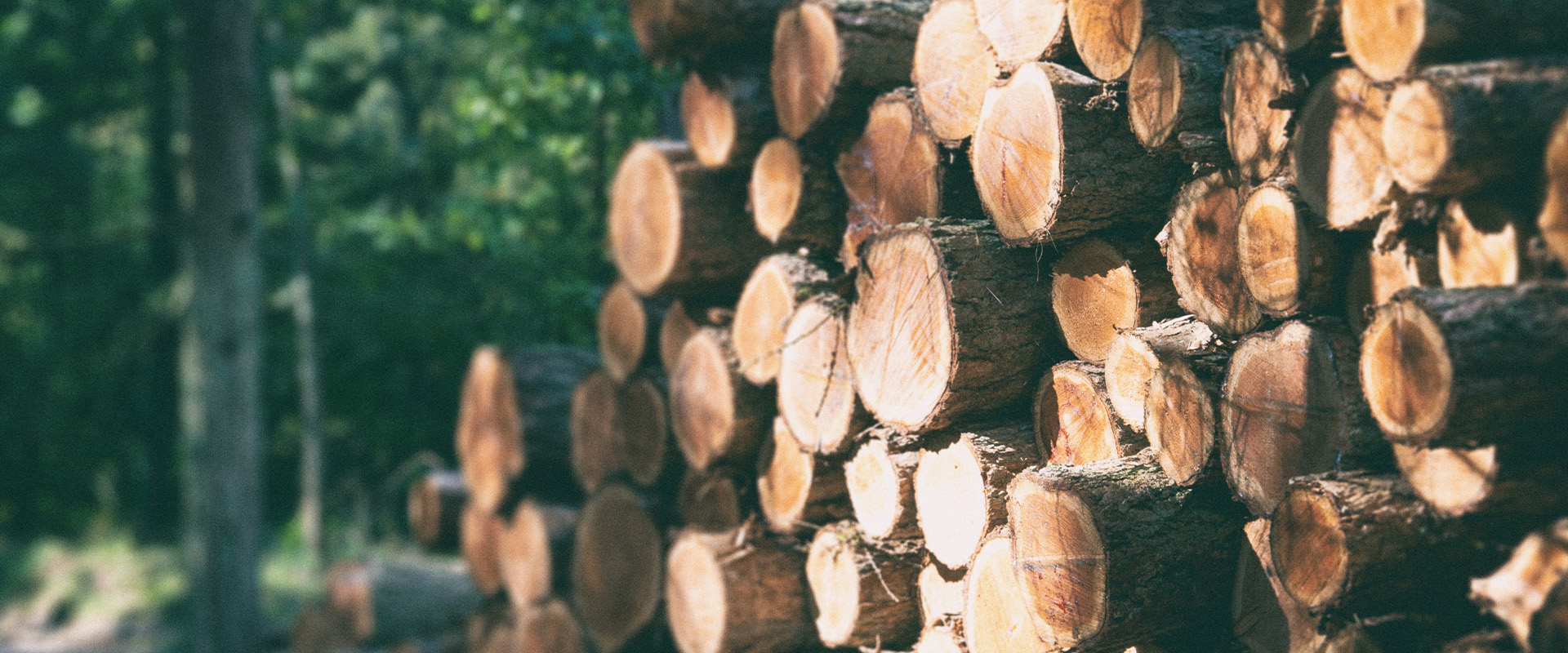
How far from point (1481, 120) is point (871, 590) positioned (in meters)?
1.75

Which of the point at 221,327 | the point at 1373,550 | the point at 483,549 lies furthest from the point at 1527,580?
the point at 221,327

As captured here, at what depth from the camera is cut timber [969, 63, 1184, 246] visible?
226cm

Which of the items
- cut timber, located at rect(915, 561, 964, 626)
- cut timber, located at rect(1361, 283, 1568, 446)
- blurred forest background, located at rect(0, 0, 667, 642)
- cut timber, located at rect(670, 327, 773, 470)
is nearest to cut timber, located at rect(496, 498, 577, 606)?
cut timber, located at rect(670, 327, 773, 470)

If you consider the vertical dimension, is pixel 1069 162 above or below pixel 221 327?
above

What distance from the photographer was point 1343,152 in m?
1.84

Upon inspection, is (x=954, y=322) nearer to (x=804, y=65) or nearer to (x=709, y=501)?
(x=804, y=65)

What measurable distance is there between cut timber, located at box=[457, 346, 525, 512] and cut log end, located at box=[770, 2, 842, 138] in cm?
183

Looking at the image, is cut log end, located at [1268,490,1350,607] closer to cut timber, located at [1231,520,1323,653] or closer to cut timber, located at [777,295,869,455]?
cut timber, located at [1231,520,1323,653]

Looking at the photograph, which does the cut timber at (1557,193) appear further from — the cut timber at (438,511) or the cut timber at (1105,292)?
the cut timber at (438,511)

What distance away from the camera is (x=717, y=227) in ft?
11.1

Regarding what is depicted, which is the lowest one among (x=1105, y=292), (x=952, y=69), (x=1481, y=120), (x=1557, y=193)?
(x=1105, y=292)

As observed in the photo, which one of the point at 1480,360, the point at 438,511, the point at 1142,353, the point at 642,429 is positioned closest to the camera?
the point at 1480,360

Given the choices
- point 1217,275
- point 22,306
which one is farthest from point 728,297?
point 22,306

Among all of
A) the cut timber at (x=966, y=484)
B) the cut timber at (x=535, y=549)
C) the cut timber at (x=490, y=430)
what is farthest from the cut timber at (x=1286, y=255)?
the cut timber at (x=490, y=430)
